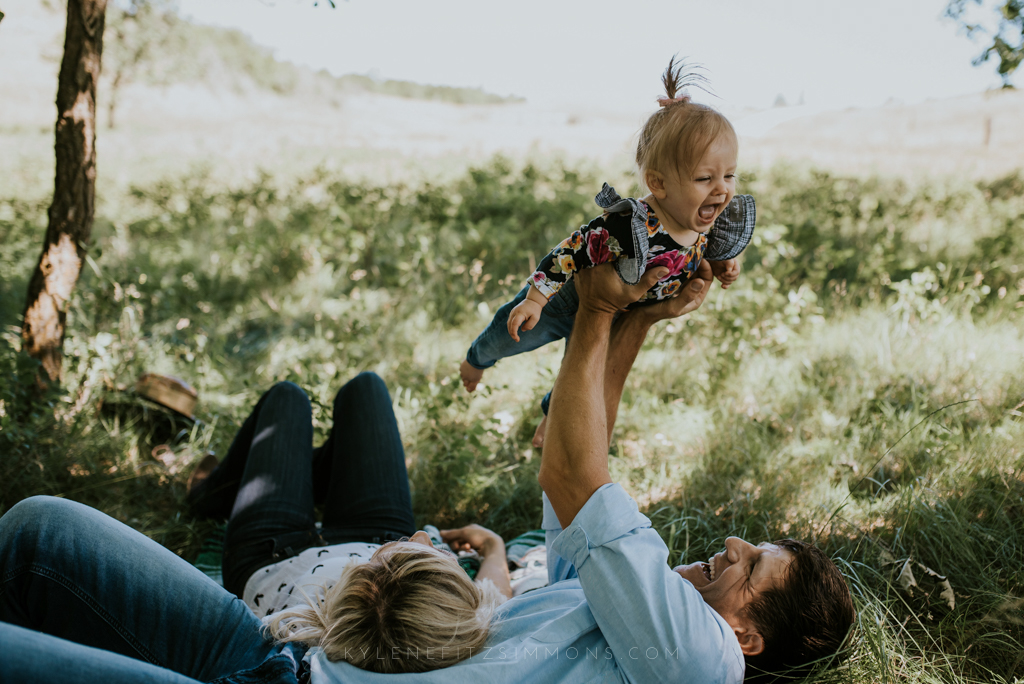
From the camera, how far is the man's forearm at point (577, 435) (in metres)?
1.45

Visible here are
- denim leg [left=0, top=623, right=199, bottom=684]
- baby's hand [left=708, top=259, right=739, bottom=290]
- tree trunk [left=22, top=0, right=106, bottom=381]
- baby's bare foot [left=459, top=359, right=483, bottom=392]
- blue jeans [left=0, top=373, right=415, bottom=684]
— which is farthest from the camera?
tree trunk [left=22, top=0, right=106, bottom=381]

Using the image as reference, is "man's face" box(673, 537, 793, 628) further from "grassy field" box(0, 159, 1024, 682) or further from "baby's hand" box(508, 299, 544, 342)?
"baby's hand" box(508, 299, 544, 342)

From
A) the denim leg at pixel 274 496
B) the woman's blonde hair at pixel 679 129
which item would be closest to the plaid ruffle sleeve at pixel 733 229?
the woman's blonde hair at pixel 679 129

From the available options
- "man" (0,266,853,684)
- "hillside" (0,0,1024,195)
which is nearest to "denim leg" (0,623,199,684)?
"man" (0,266,853,684)

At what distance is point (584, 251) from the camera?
1.84m

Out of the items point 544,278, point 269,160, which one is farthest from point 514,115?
point 544,278

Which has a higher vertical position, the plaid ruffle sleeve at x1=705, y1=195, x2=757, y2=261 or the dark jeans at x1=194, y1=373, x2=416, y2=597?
the plaid ruffle sleeve at x1=705, y1=195, x2=757, y2=261

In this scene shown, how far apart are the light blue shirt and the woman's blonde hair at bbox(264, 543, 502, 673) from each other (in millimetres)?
41

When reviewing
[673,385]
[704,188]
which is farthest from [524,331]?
[673,385]

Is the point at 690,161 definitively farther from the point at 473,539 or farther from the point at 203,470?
the point at 203,470

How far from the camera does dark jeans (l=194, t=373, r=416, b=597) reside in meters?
2.13

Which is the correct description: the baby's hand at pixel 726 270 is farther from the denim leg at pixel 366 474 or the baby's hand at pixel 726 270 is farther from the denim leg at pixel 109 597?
the denim leg at pixel 109 597

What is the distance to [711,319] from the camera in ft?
14.0

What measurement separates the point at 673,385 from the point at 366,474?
215 centimetres
